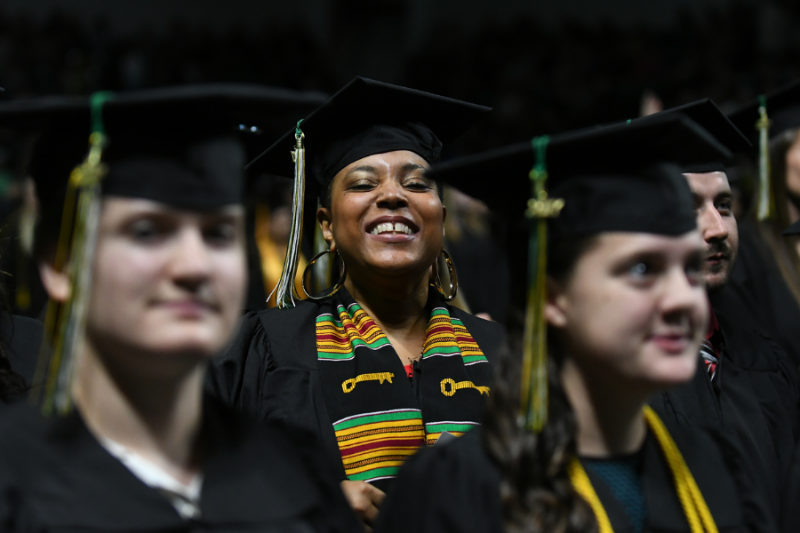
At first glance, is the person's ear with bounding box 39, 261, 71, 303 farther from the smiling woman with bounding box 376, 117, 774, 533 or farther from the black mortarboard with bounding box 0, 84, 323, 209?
the smiling woman with bounding box 376, 117, 774, 533

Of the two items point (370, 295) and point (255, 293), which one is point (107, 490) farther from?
point (255, 293)

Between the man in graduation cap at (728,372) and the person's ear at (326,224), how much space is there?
0.98 meters

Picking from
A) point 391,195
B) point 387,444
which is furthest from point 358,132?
point 387,444

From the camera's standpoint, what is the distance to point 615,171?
1.44 m

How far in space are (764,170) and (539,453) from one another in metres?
1.79

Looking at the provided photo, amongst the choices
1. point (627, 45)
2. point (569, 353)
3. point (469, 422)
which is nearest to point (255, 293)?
point (469, 422)

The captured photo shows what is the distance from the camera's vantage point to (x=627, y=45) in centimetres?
875

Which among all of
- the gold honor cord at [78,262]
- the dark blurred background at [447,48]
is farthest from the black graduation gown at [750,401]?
the dark blurred background at [447,48]

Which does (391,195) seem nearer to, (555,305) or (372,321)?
(372,321)

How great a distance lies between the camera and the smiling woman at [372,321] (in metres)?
2.04

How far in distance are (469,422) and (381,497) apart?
1.03 feet

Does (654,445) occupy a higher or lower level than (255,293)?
lower

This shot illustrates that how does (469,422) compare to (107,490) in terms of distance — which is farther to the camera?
(469,422)

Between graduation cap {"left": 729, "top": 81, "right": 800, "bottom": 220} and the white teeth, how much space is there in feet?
4.09
